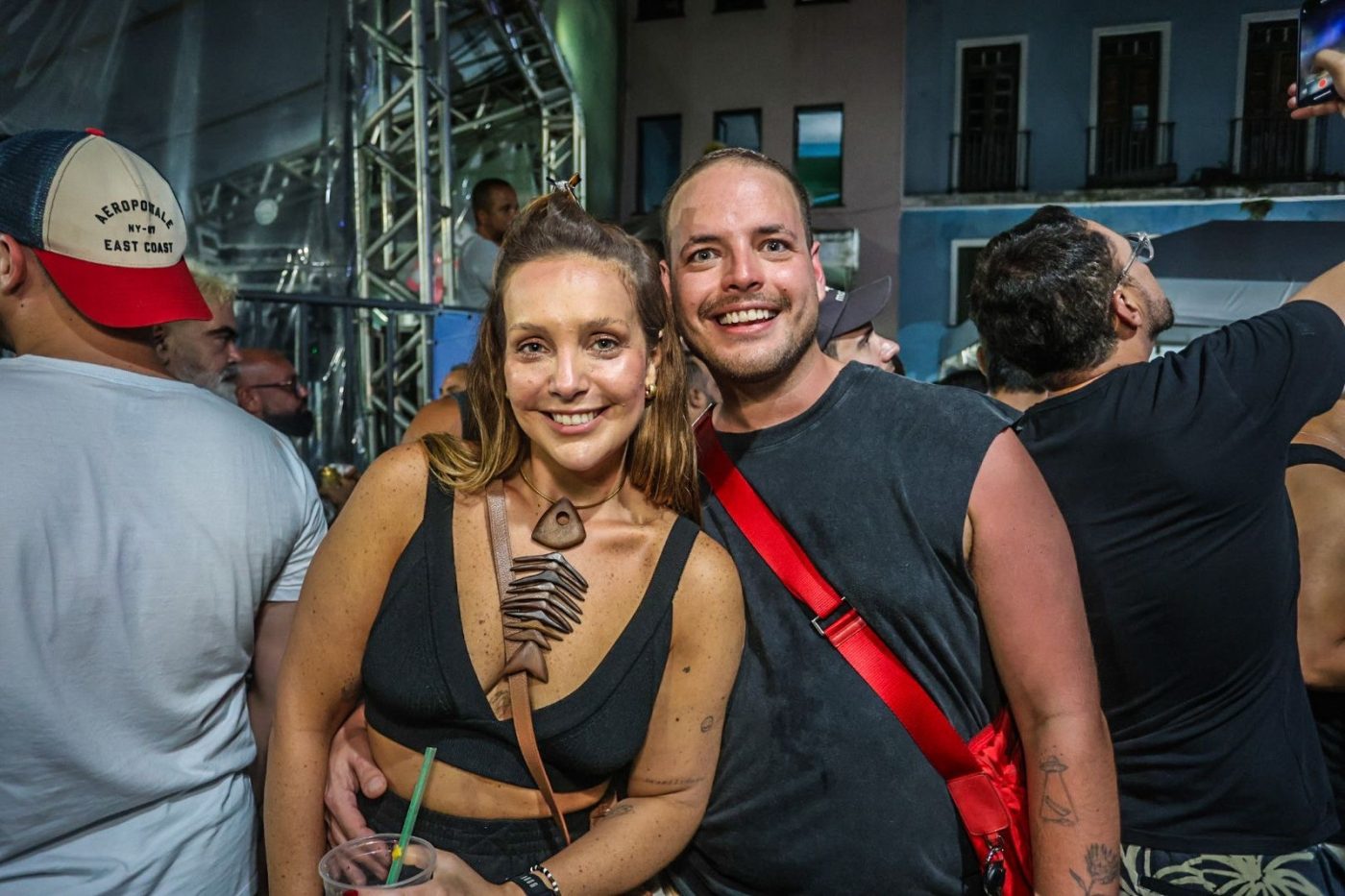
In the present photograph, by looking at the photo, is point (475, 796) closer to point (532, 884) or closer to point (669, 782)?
point (532, 884)

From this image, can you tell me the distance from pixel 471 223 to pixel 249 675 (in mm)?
4863

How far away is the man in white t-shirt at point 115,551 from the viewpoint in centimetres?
124

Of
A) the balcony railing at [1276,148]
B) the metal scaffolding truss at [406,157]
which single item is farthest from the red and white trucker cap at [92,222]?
the balcony railing at [1276,148]

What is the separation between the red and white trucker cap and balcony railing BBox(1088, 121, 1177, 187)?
4586mm

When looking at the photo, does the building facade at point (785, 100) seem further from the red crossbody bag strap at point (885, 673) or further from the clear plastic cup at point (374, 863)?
the clear plastic cup at point (374, 863)

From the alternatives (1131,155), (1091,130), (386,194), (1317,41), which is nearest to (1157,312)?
(1317,41)

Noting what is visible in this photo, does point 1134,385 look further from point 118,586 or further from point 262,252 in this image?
point 262,252

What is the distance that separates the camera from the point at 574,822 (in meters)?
1.37

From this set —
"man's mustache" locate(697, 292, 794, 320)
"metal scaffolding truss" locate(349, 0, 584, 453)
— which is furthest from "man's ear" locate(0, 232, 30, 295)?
"metal scaffolding truss" locate(349, 0, 584, 453)

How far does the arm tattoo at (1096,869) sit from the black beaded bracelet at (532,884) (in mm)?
810

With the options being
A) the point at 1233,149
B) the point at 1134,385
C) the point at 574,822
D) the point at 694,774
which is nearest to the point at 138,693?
the point at 574,822

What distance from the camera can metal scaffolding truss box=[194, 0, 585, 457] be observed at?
383 centimetres

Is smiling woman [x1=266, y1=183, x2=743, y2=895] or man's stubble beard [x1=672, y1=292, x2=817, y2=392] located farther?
man's stubble beard [x1=672, y1=292, x2=817, y2=392]

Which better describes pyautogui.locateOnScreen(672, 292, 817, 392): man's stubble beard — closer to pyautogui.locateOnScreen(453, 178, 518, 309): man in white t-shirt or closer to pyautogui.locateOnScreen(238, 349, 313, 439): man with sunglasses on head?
pyautogui.locateOnScreen(238, 349, 313, 439): man with sunglasses on head
